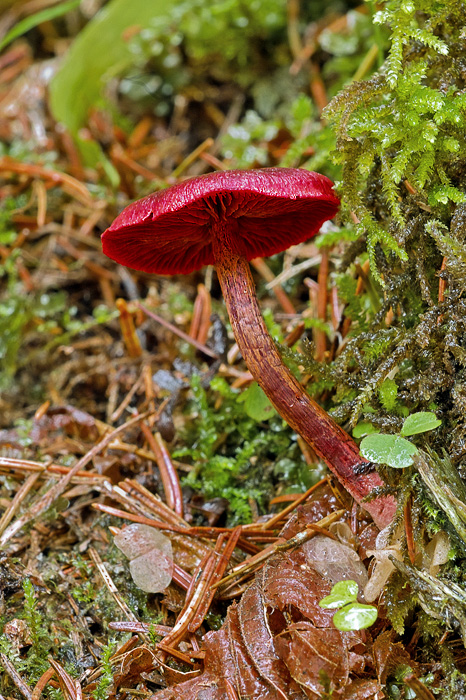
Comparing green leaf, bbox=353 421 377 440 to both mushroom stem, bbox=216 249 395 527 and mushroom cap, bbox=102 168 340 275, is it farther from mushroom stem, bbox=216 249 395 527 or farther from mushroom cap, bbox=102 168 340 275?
mushroom cap, bbox=102 168 340 275

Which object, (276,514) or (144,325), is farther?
(144,325)

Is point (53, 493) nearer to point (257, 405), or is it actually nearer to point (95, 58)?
point (257, 405)

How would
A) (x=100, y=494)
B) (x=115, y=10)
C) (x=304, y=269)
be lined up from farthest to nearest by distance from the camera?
(x=115, y=10), (x=304, y=269), (x=100, y=494)

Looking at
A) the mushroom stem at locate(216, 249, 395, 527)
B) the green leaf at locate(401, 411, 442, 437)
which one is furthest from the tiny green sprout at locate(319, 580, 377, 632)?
the green leaf at locate(401, 411, 442, 437)

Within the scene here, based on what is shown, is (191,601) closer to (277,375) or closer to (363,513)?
(363,513)

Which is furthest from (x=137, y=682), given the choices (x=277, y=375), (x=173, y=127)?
(x=173, y=127)

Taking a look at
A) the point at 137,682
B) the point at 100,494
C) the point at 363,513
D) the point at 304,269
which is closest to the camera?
the point at 137,682
